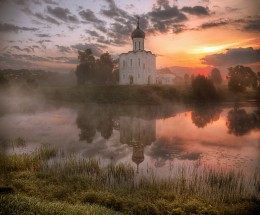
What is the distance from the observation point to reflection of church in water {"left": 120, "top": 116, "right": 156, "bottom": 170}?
2020 cm

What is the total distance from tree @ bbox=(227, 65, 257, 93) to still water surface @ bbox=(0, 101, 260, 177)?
21.4 metres

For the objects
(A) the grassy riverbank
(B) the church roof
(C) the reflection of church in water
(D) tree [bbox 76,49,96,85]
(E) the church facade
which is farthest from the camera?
(D) tree [bbox 76,49,96,85]

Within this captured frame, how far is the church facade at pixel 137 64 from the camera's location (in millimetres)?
59094

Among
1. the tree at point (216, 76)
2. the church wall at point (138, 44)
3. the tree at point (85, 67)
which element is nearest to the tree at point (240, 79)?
the tree at point (216, 76)

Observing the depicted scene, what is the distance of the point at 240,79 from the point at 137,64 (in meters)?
21.6

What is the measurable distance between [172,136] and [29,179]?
15611 mm

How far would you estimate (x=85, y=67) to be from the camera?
60.4m

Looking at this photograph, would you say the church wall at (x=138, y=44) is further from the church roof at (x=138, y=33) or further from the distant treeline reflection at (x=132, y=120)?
the distant treeline reflection at (x=132, y=120)

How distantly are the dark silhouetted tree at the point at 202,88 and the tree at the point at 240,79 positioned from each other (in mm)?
6849

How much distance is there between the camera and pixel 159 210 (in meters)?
9.94

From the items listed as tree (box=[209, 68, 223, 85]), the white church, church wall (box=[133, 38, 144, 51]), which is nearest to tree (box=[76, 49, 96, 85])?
the white church

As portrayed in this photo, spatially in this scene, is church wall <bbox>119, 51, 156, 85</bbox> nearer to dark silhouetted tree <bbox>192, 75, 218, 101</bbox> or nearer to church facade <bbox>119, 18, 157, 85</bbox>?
church facade <bbox>119, 18, 157, 85</bbox>

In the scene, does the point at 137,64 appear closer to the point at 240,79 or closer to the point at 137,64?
the point at 137,64

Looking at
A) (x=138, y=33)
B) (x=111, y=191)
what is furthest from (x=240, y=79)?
(x=111, y=191)
